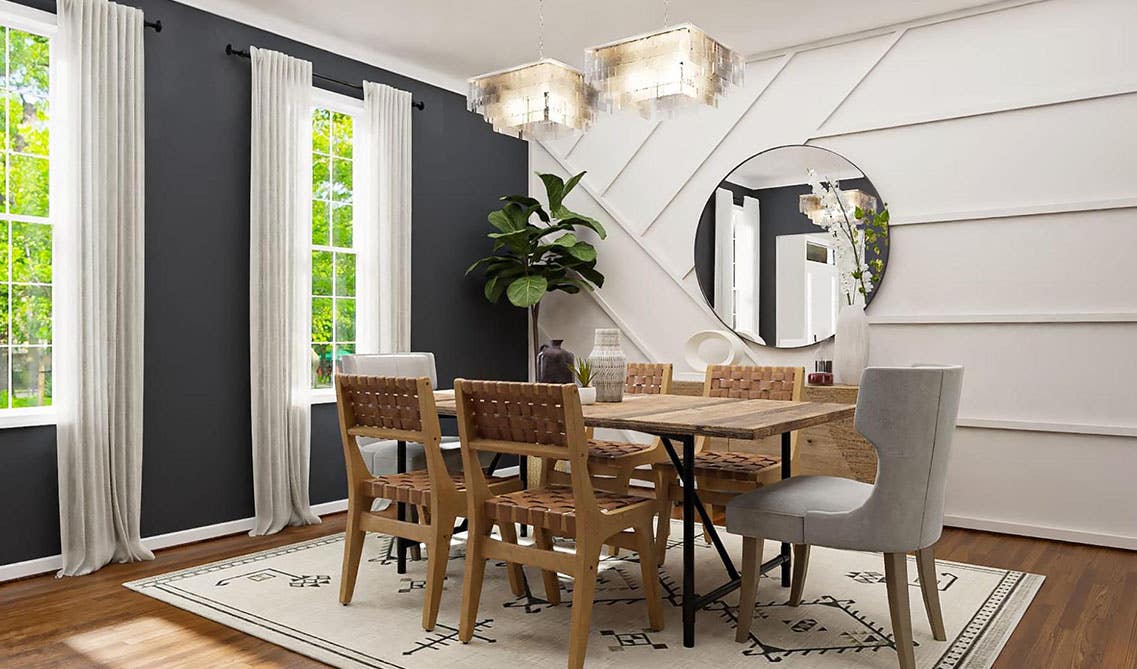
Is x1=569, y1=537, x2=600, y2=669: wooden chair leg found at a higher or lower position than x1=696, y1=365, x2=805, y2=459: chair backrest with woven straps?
lower

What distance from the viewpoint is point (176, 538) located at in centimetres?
425

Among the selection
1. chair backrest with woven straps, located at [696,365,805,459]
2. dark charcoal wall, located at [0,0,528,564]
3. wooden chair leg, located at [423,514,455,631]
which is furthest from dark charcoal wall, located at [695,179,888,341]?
wooden chair leg, located at [423,514,455,631]

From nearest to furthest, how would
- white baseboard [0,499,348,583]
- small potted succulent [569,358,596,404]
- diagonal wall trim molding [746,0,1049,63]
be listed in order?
small potted succulent [569,358,596,404]
white baseboard [0,499,348,583]
diagonal wall trim molding [746,0,1049,63]

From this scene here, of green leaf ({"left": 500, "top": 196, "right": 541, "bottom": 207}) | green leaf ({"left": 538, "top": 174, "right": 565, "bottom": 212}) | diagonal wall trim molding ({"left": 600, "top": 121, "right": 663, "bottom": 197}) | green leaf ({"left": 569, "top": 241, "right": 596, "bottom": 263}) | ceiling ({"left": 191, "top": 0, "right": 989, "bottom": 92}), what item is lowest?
green leaf ({"left": 569, "top": 241, "right": 596, "bottom": 263})

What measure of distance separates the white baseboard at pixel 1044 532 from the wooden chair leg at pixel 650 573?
243cm

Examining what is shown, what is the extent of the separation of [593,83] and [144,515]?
9.66ft

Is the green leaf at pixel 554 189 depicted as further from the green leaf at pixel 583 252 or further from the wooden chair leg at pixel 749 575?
the wooden chair leg at pixel 749 575

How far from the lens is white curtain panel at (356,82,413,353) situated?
5.27 meters

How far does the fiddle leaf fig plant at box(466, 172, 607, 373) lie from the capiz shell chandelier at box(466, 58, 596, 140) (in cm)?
202

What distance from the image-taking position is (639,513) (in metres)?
2.76

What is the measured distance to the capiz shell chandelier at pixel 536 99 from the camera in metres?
3.39

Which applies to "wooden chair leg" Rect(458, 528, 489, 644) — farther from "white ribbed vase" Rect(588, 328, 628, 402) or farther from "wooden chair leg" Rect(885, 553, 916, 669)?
"wooden chair leg" Rect(885, 553, 916, 669)

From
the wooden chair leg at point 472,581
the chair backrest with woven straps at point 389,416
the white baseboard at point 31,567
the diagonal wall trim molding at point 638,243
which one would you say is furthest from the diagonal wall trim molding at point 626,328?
the white baseboard at point 31,567

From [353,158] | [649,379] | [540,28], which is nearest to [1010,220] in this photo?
[649,379]
